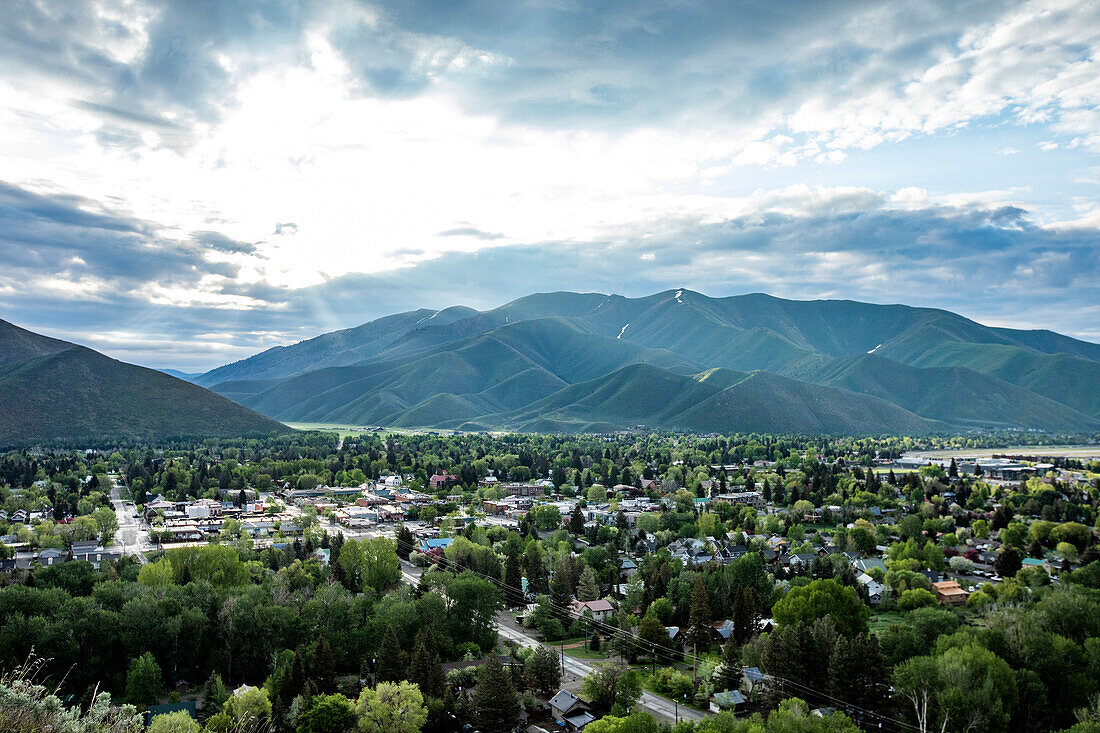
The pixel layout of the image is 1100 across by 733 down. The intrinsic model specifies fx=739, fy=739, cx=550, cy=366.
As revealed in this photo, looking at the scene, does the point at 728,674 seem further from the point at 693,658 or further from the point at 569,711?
the point at 569,711

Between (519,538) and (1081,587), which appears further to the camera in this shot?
(519,538)

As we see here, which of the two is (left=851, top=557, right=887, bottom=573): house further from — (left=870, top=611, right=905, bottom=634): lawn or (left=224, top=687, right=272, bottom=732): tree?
(left=224, top=687, right=272, bottom=732): tree

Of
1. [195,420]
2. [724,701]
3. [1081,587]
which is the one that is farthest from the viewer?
[195,420]

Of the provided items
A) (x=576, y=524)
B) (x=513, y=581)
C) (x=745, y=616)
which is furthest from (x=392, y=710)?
(x=576, y=524)

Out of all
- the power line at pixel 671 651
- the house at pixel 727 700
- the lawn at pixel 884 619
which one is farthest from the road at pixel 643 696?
the lawn at pixel 884 619

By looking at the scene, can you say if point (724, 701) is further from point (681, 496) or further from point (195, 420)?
point (195, 420)

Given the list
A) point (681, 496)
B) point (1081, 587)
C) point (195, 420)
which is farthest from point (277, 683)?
point (195, 420)

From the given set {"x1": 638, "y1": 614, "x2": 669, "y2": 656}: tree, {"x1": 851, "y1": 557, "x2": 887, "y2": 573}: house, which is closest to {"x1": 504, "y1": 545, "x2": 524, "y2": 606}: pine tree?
{"x1": 638, "y1": 614, "x2": 669, "y2": 656}: tree

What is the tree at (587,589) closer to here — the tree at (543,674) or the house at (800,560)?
the tree at (543,674)
